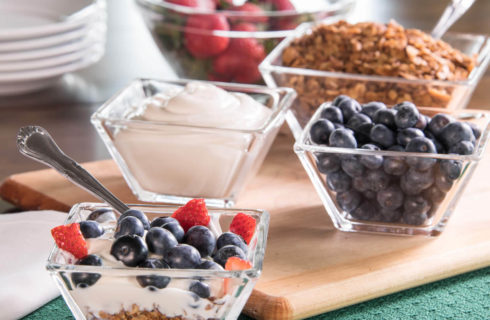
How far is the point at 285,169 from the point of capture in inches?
55.4

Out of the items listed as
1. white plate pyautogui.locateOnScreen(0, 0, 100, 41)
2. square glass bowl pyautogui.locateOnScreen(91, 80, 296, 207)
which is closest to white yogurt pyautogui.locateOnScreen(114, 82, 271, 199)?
square glass bowl pyautogui.locateOnScreen(91, 80, 296, 207)

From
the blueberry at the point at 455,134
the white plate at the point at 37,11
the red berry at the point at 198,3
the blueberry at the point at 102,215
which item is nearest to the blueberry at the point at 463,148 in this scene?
the blueberry at the point at 455,134

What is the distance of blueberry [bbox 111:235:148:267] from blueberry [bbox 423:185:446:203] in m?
0.47

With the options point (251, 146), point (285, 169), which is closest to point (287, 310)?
point (251, 146)

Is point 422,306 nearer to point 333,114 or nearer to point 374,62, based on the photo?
point 333,114

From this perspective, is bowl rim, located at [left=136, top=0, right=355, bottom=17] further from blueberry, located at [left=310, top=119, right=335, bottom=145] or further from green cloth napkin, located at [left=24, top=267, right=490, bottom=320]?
green cloth napkin, located at [left=24, top=267, right=490, bottom=320]

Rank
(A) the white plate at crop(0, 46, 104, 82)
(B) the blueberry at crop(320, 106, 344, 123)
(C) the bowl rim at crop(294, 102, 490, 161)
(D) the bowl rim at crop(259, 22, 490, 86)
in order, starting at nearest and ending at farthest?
1. (C) the bowl rim at crop(294, 102, 490, 161)
2. (B) the blueberry at crop(320, 106, 344, 123)
3. (D) the bowl rim at crop(259, 22, 490, 86)
4. (A) the white plate at crop(0, 46, 104, 82)

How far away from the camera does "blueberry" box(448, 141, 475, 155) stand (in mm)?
1079

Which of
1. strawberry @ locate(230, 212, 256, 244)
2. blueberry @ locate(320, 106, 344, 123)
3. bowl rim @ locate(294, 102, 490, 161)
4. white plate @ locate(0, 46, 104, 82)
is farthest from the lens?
white plate @ locate(0, 46, 104, 82)

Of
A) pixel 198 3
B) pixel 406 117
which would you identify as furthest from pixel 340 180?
pixel 198 3

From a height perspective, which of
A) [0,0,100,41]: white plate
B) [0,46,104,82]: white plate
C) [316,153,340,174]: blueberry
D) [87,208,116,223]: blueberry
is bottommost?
[0,46,104,82]: white plate

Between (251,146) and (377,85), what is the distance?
295mm

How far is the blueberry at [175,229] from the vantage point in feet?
2.84

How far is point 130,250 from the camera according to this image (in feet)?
2.68
